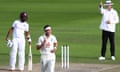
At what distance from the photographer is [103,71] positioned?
A: 69.7 feet

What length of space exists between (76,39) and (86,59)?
7187 mm

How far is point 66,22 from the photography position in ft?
144

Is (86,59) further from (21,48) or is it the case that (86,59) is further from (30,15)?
(30,15)

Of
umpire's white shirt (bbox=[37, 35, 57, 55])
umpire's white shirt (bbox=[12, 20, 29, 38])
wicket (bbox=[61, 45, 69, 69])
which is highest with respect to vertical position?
umpire's white shirt (bbox=[12, 20, 29, 38])

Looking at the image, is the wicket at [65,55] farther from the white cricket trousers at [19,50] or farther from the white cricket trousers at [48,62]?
the white cricket trousers at [48,62]

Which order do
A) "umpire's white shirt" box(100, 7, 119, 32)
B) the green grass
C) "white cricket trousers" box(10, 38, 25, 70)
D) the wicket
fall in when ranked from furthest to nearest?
the green grass → "umpire's white shirt" box(100, 7, 119, 32) → "white cricket trousers" box(10, 38, 25, 70) → the wicket

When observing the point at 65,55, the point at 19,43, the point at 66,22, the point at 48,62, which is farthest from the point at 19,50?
the point at 66,22

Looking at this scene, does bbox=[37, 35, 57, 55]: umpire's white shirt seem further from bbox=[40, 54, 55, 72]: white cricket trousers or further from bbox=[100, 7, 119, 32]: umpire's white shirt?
bbox=[100, 7, 119, 32]: umpire's white shirt

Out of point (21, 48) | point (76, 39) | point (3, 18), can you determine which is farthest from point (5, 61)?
point (3, 18)

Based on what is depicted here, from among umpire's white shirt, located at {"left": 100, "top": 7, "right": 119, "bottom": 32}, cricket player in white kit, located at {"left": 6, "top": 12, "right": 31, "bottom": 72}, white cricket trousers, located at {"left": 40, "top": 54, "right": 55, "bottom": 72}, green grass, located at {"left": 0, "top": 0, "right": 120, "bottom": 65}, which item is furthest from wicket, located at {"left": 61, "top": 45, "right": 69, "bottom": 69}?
white cricket trousers, located at {"left": 40, "top": 54, "right": 55, "bottom": 72}

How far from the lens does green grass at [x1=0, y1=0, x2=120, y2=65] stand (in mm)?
26578

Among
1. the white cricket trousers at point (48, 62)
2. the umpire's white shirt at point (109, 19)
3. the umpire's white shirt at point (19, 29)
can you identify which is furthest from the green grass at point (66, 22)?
the white cricket trousers at point (48, 62)

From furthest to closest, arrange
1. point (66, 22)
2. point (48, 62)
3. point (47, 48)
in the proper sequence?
point (66, 22)
point (47, 48)
point (48, 62)

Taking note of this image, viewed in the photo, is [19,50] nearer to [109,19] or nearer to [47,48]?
[47,48]
